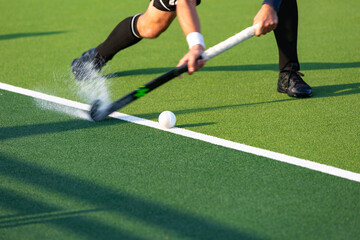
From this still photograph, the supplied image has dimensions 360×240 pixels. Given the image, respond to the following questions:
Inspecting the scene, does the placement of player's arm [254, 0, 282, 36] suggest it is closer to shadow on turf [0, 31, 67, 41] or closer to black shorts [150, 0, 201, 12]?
black shorts [150, 0, 201, 12]

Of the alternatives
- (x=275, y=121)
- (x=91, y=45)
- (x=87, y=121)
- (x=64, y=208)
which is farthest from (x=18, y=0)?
(x=64, y=208)

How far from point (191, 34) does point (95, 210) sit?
46.9 inches

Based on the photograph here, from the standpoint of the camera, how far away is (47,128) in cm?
367

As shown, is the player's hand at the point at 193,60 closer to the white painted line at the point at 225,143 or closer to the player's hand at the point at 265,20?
the player's hand at the point at 265,20

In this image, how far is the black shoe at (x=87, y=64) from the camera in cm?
467

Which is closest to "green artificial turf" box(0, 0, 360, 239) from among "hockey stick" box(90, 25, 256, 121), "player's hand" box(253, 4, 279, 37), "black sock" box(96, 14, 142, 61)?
"hockey stick" box(90, 25, 256, 121)

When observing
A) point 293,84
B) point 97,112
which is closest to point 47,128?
point 97,112

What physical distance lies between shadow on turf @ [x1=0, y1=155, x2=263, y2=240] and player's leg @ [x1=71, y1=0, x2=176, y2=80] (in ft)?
5.55

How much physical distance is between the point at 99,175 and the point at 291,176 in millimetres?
1002

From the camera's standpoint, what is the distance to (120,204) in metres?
2.62

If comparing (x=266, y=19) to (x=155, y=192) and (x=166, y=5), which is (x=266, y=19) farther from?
(x=155, y=192)

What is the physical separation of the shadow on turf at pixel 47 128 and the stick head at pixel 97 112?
0.13ft

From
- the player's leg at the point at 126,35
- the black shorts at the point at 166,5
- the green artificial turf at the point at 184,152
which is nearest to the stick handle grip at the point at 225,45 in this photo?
the green artificial turf at the point at 184,152

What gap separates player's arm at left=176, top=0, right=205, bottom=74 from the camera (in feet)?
9.87
